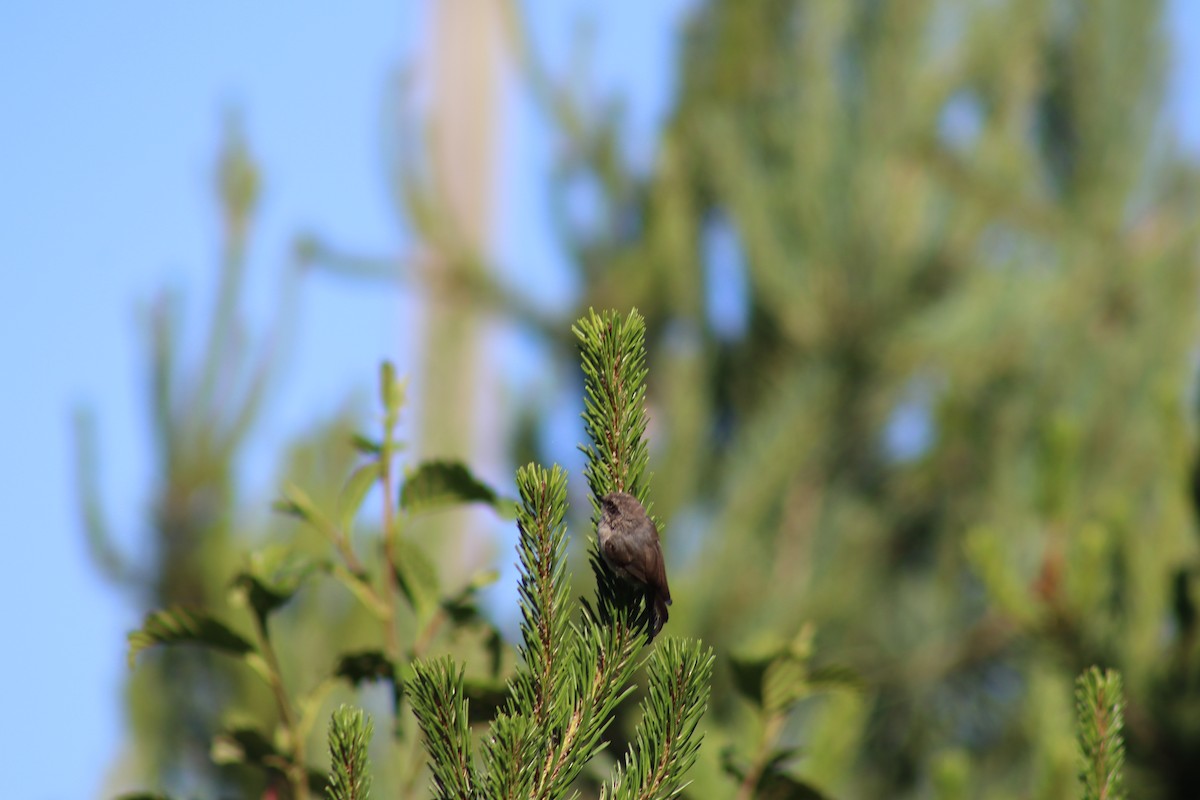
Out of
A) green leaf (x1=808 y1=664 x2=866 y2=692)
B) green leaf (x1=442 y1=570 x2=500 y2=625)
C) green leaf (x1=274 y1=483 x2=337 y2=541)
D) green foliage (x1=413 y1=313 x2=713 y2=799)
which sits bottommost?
green foliage (x1=413 y1=313 x2=713 y2=799)

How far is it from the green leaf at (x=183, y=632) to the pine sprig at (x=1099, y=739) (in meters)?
0.95

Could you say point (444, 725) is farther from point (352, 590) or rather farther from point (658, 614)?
point (352, 590)

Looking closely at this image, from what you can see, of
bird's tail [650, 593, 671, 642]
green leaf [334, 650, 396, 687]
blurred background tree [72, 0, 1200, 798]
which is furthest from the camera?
blurred background tree [72, 0, 1200, 798]

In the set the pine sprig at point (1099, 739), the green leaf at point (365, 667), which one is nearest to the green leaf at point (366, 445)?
the green leaf at point (365, 667)

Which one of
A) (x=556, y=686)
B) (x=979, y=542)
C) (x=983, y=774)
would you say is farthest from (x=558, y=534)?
(x=983, y=774)

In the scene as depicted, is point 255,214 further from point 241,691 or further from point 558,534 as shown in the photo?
point 558,534

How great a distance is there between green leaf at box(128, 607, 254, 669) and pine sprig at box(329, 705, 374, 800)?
0.53 metres

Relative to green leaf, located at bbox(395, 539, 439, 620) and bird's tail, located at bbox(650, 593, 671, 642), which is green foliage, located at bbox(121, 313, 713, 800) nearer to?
bird's tail, located at bbox(650, 593, 671, 642)

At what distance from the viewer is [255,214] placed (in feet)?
15.4

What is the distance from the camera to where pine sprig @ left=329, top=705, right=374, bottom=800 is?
3.70 feet

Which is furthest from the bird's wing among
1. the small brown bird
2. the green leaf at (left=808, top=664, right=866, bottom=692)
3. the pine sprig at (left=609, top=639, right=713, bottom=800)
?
the green leaf at (left=808, top=664, right=866, bottom=692)

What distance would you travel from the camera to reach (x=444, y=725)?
116 centimetres

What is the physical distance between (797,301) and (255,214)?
6.28 ft

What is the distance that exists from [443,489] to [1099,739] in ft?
2.65
